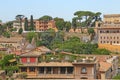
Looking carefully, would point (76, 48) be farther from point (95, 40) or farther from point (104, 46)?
point (95, 40)

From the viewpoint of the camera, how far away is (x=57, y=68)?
31344 mm

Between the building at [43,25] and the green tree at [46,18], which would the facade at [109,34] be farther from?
the green tree at [46,18]

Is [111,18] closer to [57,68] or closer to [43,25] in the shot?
[43,25]

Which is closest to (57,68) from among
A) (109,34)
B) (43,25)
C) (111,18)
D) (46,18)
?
(109,34)

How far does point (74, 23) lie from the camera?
7394 centimetres

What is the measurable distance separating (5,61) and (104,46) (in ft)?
79.3

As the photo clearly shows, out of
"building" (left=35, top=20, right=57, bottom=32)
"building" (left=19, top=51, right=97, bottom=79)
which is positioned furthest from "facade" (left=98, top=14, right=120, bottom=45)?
"building" (left=19, top=51, right=97, bottom=79)

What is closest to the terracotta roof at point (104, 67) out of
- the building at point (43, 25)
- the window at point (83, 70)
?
the window at point (83, 70)

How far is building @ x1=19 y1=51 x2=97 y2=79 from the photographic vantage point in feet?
99.5

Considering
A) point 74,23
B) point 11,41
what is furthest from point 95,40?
point 11,41

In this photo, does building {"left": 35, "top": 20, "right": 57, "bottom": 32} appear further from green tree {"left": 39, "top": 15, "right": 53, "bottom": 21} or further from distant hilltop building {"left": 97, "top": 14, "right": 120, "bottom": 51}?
distant hilltop building {"left": 97, "top": 14, "right": 120, "bottom": 51}

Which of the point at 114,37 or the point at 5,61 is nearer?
the point at 5,61

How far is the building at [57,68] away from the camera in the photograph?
30312 mm

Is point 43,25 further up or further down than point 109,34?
further up
